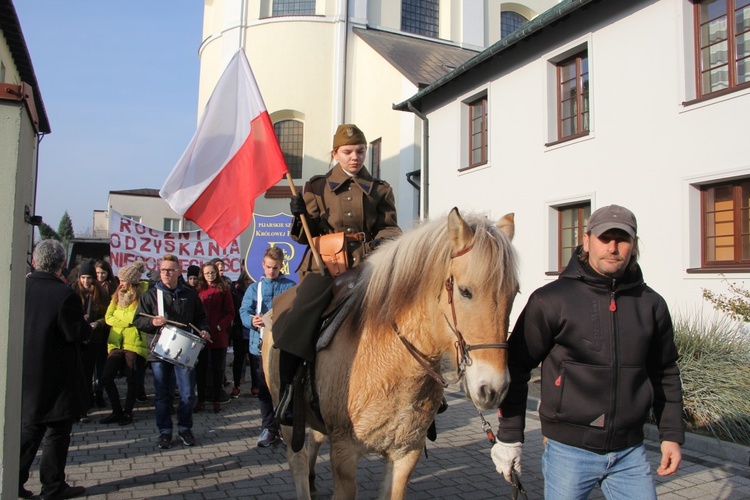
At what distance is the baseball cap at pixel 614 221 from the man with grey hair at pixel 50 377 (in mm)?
4160

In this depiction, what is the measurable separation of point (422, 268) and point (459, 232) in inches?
13.5

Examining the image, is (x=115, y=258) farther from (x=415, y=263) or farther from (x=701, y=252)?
(x=701, y=252)

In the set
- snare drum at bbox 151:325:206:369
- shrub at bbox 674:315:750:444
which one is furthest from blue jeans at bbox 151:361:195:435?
shrub at bbox 674:315:750:444

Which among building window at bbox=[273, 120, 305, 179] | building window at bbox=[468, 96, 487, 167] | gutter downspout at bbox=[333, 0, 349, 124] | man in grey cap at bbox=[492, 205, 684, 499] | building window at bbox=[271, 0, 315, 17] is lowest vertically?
man in grey cap at bbox=[492, 205, 684, 499]

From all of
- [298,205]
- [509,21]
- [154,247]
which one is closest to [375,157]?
[509,21]

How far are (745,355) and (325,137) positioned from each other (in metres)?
19.9

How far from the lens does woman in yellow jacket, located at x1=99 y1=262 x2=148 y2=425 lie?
7758 mm

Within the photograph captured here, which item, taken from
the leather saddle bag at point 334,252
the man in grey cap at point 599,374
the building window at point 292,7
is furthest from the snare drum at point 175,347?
the building window at point 292,7

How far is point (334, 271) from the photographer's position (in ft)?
13.3

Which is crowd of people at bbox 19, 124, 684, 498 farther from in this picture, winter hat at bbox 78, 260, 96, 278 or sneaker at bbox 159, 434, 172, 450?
winter hat at bbox 78, 260, 96, 278

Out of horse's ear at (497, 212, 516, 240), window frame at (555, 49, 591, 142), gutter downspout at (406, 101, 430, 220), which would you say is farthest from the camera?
gutter downspout at (406, 101, 430, 220)

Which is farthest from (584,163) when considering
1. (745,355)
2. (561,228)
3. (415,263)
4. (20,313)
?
(20,313)

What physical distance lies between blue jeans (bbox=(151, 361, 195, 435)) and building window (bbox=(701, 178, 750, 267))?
27.7ft

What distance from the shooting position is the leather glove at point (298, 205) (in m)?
4.08
